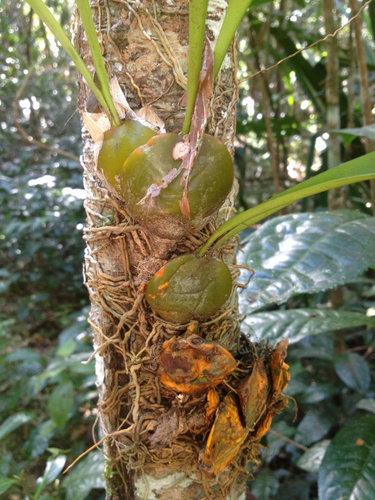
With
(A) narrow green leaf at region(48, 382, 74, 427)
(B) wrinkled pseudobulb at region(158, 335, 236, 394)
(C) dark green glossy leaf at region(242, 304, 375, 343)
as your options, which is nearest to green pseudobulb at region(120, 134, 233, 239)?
(B) wrinkled pseudobulb at region(158, 335, 236, 394)

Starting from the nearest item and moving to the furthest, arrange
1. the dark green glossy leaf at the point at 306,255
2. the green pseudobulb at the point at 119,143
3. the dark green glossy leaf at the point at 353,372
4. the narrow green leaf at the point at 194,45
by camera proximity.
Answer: the narrow green leaf at the point at 194,45 < the green pseudobulb at the point at 119,143 < the dark green glossy leaf at the point at 306,255 < the dark green glossy leaf at the point at 353,372

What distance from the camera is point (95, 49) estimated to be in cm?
39

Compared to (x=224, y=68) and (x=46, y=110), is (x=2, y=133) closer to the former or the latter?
(x=46, y=110)

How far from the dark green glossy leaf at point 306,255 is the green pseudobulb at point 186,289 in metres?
0.37

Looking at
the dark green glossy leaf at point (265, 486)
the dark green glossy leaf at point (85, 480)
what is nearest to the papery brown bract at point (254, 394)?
the dark green glossy leaf at point (85, 480)

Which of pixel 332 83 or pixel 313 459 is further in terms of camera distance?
pixel 332 83

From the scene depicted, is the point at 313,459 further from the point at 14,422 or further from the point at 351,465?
the point at 14,422

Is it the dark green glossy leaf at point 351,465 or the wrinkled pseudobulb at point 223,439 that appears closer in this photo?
the wrinkled pseudobulb at point 223,439

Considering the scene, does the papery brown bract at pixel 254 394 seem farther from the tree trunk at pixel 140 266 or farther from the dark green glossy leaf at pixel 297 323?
the dark green glossy leaf at pixel 297 323

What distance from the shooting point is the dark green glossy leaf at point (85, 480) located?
1068mm

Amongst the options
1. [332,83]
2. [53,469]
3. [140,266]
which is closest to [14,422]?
[53,469]

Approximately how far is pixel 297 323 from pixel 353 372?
1.32ft

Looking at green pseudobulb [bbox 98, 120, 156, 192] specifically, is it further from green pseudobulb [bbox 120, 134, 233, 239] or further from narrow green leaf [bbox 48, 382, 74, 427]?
narrow green leaf [bbox 48, 382, 74, 427]

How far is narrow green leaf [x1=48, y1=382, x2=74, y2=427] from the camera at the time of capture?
1.24 m
